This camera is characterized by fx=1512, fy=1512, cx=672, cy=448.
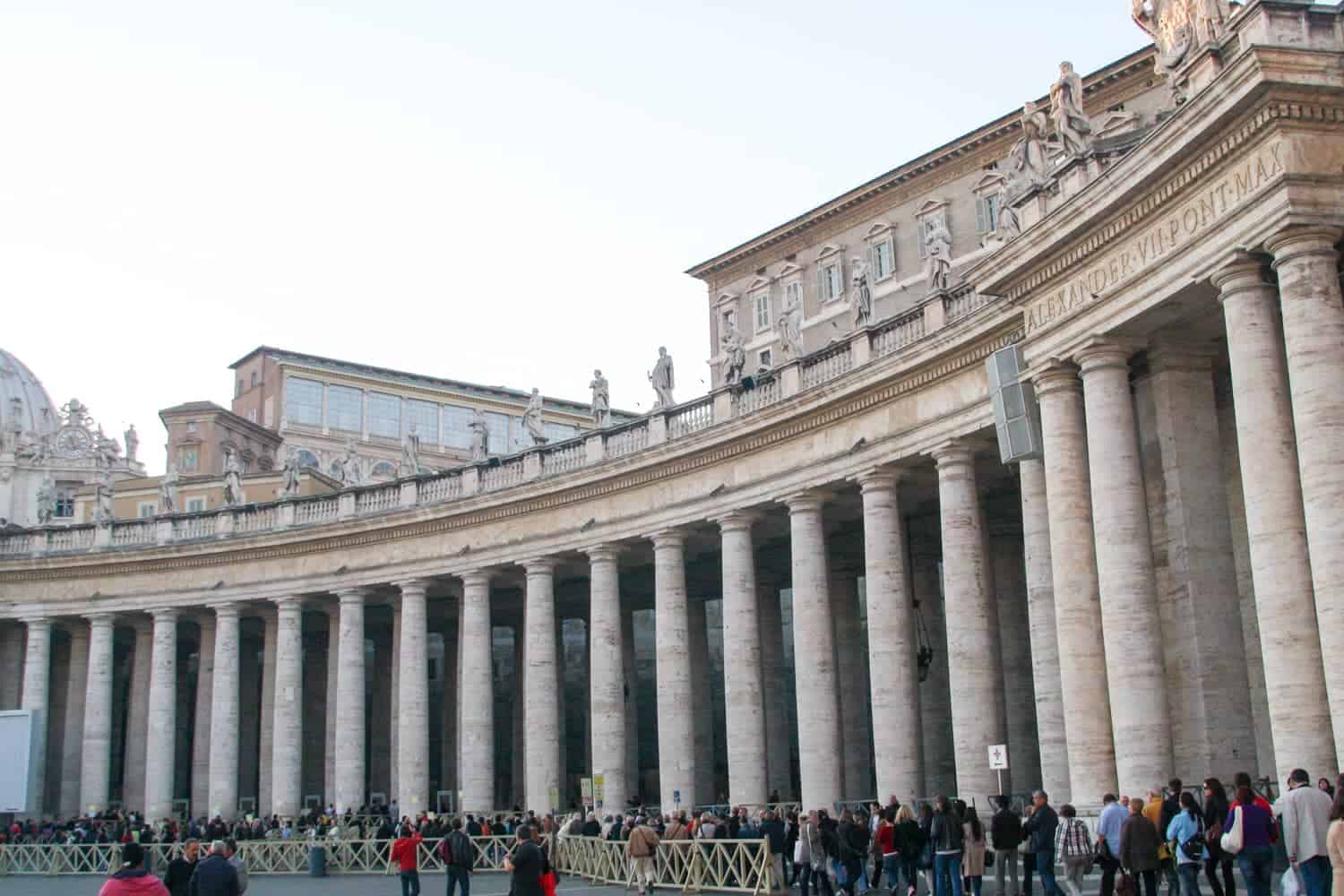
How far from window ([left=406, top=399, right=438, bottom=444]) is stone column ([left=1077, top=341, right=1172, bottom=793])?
9253cm

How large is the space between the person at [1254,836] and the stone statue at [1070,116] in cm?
1368

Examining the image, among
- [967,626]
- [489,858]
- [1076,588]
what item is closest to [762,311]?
[489,858]

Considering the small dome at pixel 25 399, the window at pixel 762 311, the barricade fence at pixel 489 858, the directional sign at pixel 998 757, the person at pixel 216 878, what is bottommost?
the barricade fence at pixel 489 858

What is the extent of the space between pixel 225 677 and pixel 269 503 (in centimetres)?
664

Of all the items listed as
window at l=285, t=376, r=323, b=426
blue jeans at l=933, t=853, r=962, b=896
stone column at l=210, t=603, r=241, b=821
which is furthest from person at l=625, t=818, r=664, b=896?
window at l=285, t=376, r=323, b=426

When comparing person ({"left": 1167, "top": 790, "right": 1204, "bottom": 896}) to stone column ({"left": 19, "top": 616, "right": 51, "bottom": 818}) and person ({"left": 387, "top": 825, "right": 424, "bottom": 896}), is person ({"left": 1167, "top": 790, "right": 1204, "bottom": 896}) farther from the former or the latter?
stone column ({"left": 19, "top": 616, "right": 51, "bottom": 818})

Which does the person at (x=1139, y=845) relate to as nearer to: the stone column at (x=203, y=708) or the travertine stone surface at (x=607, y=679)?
the travertine stone surface at (x=607, y=679)

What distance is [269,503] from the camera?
57.2m

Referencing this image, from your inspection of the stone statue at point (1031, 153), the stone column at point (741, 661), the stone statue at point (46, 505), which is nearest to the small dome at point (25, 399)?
the stone statue at point (46, 505)

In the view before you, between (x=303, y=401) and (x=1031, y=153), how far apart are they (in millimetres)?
85695

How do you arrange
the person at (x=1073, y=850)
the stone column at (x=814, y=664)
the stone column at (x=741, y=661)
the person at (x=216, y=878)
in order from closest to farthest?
the person at (x=216, y=878)
the person at (x=1073, y=850)
the stone column at (x=814, y=664)
the stone column at (x=741, y=661)

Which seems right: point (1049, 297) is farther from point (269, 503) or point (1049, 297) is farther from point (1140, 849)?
point (269, 503)

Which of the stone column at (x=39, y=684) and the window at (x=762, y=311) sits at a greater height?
the window at (x=762, y=311)

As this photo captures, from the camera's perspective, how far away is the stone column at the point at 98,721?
57250 millimetres
